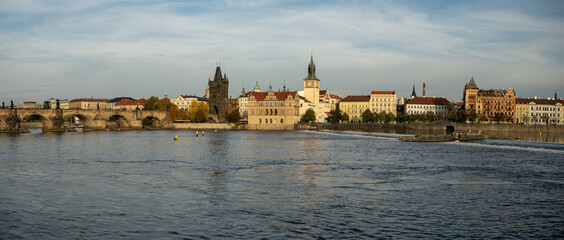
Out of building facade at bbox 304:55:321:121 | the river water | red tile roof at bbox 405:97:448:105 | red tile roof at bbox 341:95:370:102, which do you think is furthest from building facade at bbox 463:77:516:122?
the river water

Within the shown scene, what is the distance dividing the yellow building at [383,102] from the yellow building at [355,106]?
2.40 metres

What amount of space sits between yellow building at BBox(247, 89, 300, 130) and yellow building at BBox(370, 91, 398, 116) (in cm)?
4316

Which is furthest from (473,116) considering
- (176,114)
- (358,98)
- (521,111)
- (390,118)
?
(176,114)

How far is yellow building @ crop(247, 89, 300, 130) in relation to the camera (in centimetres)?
14762

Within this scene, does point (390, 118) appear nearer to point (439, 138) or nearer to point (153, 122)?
point (153, 122)

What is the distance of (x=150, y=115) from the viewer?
446ft

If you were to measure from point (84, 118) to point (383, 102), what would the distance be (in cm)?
10399

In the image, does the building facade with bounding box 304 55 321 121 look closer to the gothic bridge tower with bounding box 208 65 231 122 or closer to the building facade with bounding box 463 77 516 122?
the gothic bridge tower with bounding box 208 65 231 122

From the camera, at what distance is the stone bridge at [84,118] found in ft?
327

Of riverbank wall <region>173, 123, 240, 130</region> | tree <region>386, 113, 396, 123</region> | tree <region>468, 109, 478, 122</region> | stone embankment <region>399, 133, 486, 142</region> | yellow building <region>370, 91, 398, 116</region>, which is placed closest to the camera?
stone embankment <region>399, 133, 486, 142</region>

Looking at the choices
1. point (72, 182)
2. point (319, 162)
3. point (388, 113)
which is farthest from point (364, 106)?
point (72, 182)

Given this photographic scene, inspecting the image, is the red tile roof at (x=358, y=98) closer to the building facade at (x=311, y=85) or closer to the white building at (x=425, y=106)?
the white building at (x=425, y=106)

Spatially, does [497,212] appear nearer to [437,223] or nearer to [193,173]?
[437,223]

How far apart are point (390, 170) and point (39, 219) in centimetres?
2116
